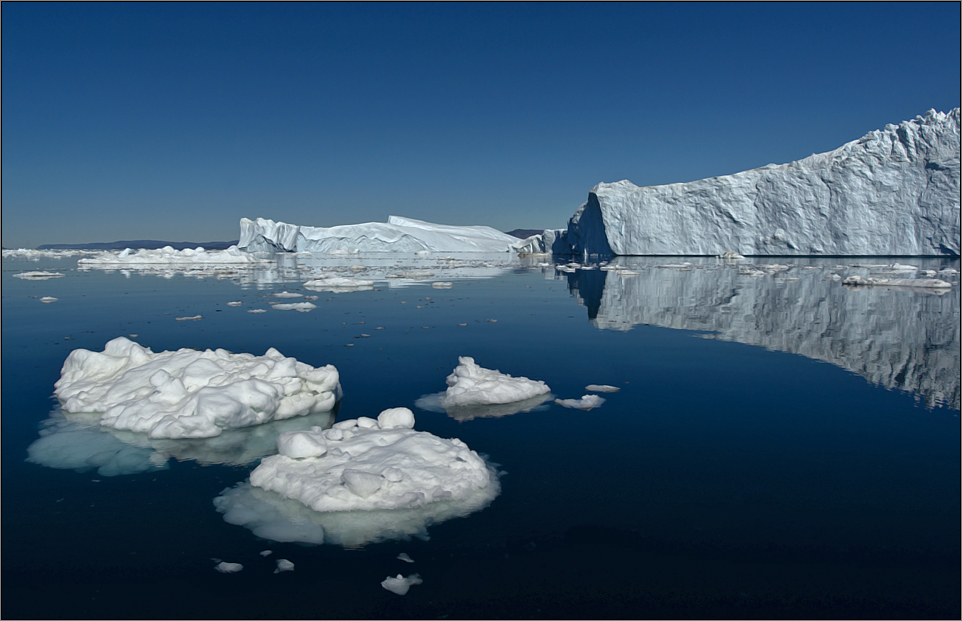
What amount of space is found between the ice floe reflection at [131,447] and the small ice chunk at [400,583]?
1.80 m

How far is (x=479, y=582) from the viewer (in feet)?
8.54

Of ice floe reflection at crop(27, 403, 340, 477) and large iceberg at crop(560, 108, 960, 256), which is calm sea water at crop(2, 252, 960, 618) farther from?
large iceberg at crop(560, 108, 960, 256)

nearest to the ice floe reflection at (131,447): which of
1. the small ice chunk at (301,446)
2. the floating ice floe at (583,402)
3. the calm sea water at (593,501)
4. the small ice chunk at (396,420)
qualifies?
→ the calm sea water at (593,501)

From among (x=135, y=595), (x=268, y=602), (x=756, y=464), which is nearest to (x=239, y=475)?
(x=135, y=595)

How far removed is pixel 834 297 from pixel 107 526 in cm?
1468

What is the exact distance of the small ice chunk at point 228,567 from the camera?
2.68 meters

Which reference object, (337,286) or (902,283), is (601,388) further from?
(902,283)

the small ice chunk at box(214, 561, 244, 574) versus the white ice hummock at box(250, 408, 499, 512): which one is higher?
the white ice hummock at box(250, 408, 499, 512)

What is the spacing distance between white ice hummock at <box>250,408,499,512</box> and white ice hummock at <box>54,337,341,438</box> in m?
0.95

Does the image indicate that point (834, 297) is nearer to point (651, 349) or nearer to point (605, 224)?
point (651, 349)

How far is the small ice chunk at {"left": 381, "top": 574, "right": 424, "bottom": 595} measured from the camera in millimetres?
2549

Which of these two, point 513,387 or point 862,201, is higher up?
point 862,201

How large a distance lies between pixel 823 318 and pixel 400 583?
1015cm

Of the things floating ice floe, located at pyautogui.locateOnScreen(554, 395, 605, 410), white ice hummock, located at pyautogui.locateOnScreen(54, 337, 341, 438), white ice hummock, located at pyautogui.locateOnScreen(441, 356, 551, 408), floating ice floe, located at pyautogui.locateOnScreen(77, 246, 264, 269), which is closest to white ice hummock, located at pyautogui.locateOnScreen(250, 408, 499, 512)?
white ice hummock, located at pyautogui.locateOnScreen(54, 337, 341, 438)
